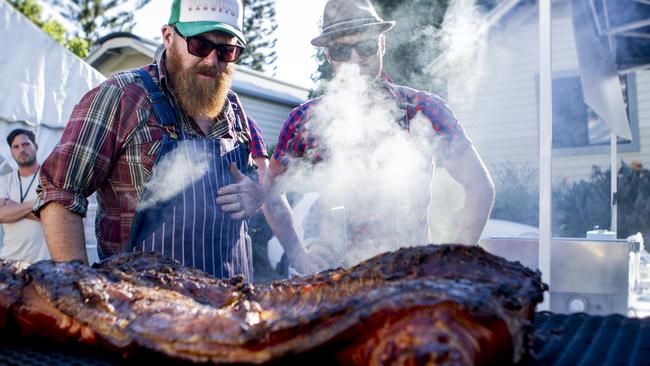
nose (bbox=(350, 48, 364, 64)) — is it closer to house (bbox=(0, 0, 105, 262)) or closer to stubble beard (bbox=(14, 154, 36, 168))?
stubble beard (bbox=(14, 154, 36, 168))

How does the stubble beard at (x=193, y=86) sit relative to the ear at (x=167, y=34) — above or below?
below

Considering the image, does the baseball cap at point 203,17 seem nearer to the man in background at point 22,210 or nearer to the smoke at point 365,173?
the smoke at point 365,173

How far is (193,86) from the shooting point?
268cm

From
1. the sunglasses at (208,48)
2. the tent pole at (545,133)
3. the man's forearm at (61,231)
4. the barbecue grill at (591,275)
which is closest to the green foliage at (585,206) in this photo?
the barbecue grill at (591,275)

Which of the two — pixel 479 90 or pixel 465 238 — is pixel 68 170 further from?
pixel 479 90

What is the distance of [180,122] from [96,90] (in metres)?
0.39

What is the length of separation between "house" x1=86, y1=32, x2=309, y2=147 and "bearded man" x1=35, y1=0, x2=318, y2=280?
9795mm

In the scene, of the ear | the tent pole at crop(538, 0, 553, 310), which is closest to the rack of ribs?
the ear

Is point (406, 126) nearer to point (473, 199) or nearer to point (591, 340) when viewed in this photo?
point (473, 199)

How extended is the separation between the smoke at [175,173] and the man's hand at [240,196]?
146 millimetres

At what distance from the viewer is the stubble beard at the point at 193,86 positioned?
2.68m

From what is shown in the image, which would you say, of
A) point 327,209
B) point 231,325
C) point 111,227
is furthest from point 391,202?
point 231,325

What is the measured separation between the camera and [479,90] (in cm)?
1105

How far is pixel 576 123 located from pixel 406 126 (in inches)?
321
